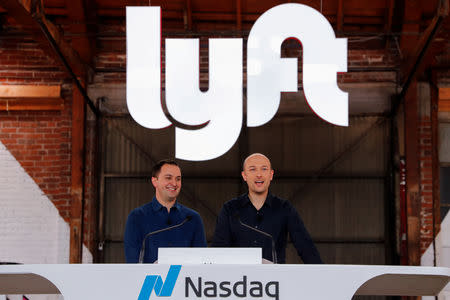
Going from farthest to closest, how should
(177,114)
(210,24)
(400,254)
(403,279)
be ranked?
(210,24), (400,254), (177,114), (403,279)

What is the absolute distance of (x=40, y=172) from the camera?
8211mm

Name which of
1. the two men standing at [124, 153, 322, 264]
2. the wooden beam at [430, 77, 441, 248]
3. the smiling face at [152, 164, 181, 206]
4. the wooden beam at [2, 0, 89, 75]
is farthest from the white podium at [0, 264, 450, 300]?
the wooden beam at [430, 77, 441, 248]

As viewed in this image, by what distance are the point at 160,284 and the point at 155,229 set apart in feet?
5.84

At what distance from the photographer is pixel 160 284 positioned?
7.61ft

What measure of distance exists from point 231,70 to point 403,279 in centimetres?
352

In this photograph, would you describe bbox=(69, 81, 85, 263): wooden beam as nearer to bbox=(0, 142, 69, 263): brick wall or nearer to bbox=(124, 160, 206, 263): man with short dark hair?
bbox=(0, 142, 69, 263): brick wall

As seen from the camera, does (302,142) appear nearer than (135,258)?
No

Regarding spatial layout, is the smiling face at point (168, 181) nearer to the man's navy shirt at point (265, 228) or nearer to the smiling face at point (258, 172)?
the man's navy shirt at point (265, 228)

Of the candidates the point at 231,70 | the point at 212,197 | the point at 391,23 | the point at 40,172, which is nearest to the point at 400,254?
the point at 212,197

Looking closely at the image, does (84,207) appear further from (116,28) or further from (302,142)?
(302,142)

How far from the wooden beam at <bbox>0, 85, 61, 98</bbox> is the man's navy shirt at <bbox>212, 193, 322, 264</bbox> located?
4943 millimetres

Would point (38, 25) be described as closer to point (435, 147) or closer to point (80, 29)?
point (80, 29)

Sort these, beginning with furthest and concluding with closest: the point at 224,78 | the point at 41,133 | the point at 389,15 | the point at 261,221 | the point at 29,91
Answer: the point at 41,133 → the point at 29,91 → the point at 389,15 → the point at 224,78 → the point at 261,221

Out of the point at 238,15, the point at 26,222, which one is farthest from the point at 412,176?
the point at 26,222
